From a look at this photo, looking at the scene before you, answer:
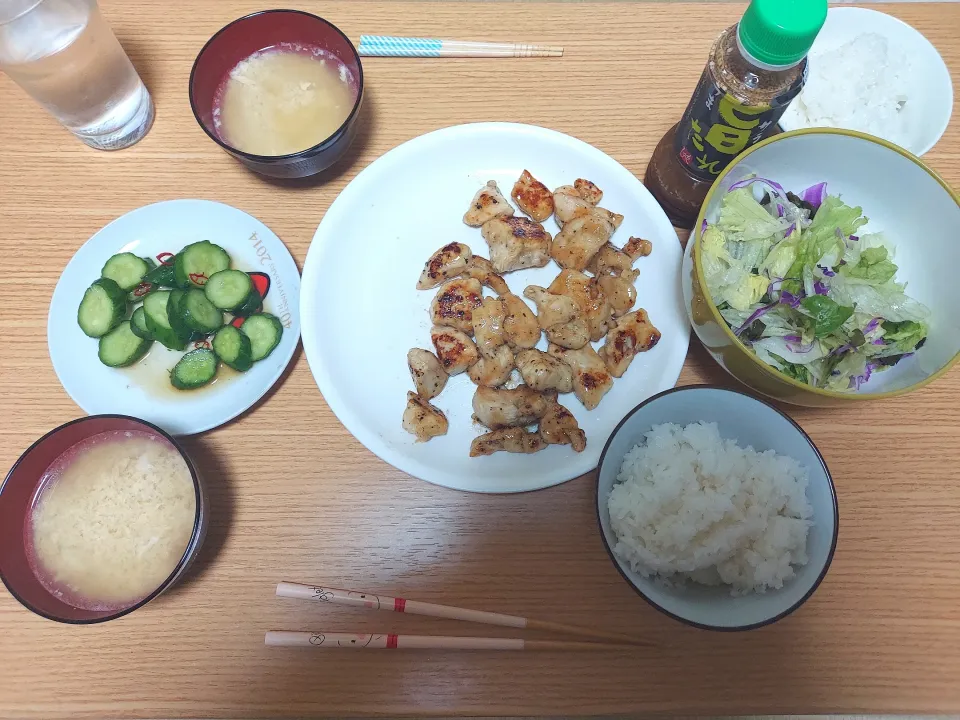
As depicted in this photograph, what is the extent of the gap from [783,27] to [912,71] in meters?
0.85

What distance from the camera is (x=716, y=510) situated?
1.20 m

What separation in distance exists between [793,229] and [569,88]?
769 mm

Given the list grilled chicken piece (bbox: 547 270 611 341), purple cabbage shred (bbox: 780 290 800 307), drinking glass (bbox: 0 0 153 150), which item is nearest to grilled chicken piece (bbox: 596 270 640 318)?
grilled chicken piece (bbox: 547 270 611 341)

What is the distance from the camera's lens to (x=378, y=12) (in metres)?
1.78

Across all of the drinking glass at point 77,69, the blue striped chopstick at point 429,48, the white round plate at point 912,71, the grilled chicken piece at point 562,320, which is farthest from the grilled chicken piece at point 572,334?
the drinking glass at point 77,69

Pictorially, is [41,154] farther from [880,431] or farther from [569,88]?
[880,431]

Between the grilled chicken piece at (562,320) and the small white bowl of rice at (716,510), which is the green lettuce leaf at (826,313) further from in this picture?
the grilled chicken piece at (562,320)

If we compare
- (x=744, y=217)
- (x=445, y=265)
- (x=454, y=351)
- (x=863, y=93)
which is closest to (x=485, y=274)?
(x=445, y=265)

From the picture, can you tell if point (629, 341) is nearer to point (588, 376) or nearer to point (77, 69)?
point (588, 376)

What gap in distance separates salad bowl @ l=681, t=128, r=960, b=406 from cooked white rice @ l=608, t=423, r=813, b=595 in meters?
0.18

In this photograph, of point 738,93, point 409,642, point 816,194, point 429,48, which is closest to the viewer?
point 738,93

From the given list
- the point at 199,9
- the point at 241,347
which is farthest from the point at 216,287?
the point at 199,9

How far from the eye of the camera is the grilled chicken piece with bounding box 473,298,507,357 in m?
1.48

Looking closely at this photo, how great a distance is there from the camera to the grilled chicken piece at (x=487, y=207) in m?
1.57
